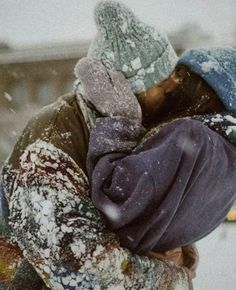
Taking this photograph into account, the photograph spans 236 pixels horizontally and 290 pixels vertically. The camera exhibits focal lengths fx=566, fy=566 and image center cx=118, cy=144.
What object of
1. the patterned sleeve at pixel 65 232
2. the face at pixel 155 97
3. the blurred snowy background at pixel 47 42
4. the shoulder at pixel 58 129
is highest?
the face at pixel 155 97

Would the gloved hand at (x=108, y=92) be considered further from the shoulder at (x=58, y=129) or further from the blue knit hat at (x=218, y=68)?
the blue knit hat at (x=218, y=68)

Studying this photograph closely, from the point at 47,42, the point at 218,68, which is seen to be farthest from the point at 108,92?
the point at 47,42

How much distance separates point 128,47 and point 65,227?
15.8 inches

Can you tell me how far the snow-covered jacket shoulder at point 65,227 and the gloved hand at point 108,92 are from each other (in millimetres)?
93

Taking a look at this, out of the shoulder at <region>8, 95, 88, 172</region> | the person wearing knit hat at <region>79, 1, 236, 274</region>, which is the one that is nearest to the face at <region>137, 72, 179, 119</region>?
the person wearing knit hat at <region>79, 1, 236, 274</region>

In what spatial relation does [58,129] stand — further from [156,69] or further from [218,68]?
[218,68]

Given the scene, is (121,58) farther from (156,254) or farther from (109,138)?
(156,254)

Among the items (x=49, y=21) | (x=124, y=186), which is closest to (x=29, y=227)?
(x=124, y=186)

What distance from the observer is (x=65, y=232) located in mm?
1054

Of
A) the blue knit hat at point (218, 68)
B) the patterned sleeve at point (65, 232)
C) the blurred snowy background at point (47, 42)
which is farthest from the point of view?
the blurred snowy background at point (47, 42)

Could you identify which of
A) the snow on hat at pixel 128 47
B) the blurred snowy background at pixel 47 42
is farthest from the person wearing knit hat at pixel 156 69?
the blurred snowy background at pixel 47 42

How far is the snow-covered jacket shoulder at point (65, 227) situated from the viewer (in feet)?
3.47

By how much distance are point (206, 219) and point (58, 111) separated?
38cm

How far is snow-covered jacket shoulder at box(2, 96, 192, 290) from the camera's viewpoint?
1.06 m
